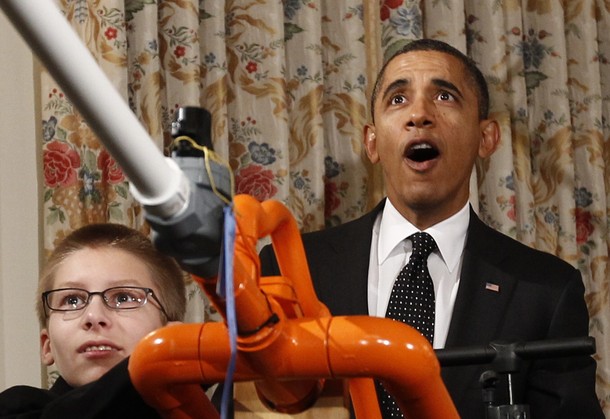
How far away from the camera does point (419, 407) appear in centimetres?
46

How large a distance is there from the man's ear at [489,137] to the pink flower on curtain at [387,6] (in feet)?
1.41

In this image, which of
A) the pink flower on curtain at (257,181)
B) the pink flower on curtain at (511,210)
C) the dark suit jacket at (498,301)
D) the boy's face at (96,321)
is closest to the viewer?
the boy's face at (96,321)

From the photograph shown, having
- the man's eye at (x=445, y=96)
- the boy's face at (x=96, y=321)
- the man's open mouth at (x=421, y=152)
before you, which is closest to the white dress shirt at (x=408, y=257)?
the man's open mouth at (x=421, y=152)

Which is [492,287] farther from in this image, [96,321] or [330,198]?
[96,321]

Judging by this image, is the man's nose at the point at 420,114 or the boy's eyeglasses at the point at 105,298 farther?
the man's nose at the point at 420,114

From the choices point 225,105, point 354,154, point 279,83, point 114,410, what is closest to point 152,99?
point 225,105

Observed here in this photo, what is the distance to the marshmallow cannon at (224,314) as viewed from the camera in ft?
1.08

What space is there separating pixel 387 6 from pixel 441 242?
2.24ft

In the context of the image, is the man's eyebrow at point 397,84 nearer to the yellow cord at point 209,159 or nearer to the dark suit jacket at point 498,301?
the dark suit jacket at point 498,301

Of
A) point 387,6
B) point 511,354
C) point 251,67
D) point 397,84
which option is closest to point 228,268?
point 511,354

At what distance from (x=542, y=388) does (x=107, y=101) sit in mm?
1229

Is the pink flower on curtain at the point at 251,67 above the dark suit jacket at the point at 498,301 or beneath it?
above

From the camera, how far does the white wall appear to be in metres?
1.75

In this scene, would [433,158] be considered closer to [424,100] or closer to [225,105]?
[424,100]
